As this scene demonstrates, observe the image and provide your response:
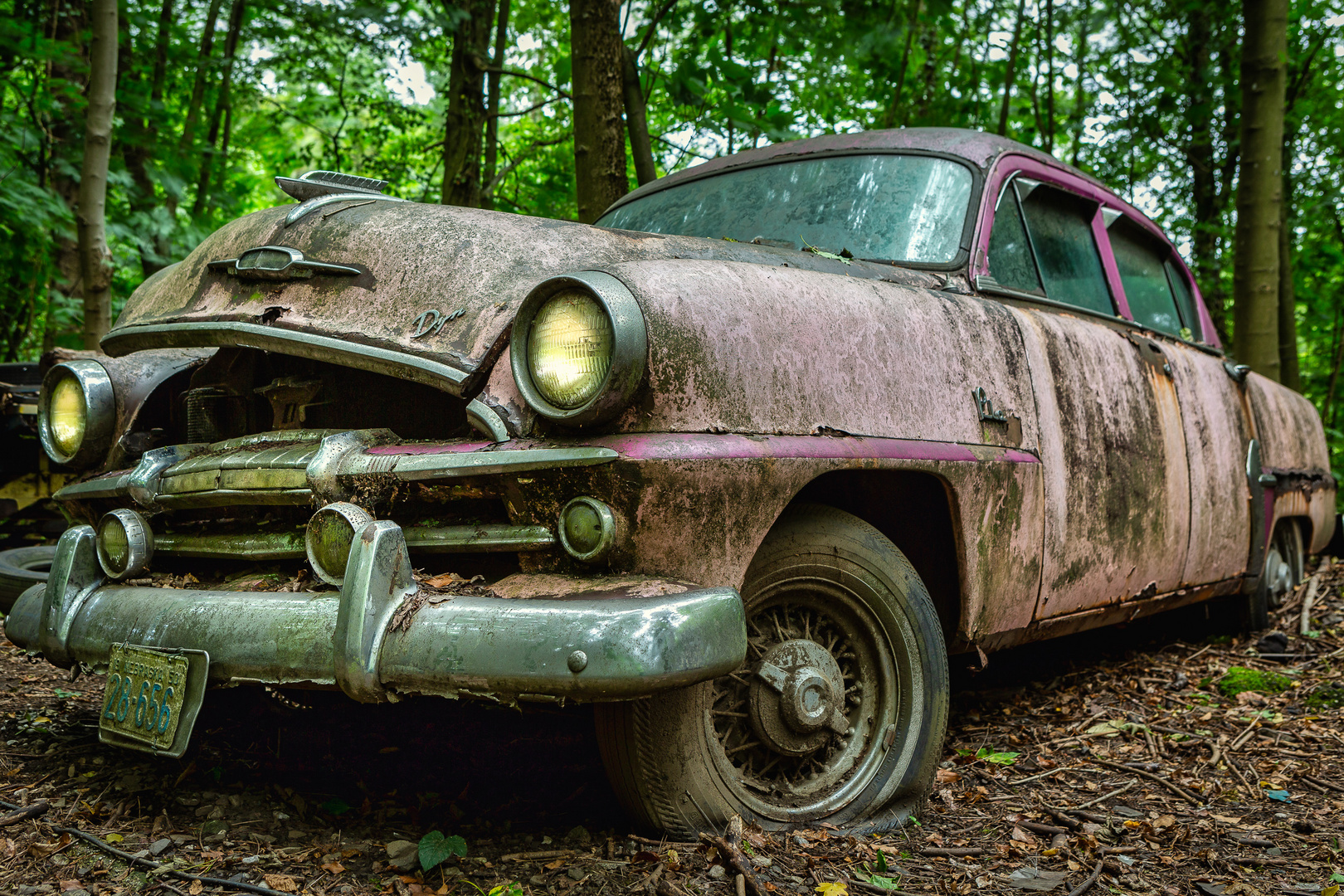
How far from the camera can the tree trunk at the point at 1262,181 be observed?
6559 mm

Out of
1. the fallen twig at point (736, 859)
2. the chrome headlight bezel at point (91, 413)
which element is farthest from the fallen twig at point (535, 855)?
the chrome headlight bezel at point (91, 413)

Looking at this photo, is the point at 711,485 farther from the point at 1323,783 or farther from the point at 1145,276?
the point at 1145,276

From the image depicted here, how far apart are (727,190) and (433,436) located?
164 cm

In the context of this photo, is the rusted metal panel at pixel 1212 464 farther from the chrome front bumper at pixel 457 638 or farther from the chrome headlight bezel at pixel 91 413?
the chrome headlight bezel at pixel 91 413

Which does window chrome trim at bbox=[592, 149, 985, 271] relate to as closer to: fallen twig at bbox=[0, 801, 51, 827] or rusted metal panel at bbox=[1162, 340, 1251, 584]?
rusted metal panel at bbox=[1162, 340, 1251, 584]

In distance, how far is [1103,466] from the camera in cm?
306

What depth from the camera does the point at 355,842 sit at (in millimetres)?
2105

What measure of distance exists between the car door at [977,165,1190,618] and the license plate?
2.14 m

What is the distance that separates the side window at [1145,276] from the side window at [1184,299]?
5 cm


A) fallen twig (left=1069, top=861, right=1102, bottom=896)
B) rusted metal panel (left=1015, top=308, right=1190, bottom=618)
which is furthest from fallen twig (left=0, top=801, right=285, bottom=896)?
rusted metal panel (left=1015, top=308, right=1190, bottom=618)

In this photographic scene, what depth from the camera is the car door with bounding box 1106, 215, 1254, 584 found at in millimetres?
3709

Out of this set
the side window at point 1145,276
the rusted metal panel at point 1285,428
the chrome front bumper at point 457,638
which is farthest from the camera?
the rusted metal panel at point 1285,428

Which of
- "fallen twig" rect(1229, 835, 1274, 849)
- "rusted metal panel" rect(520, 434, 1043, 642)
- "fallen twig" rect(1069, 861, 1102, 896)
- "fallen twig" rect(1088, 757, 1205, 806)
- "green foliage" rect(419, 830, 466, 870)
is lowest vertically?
"fallen twig" rect(1088, 757, 1205, 806)

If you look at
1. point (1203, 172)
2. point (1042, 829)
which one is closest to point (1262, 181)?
point (1203, 172)
